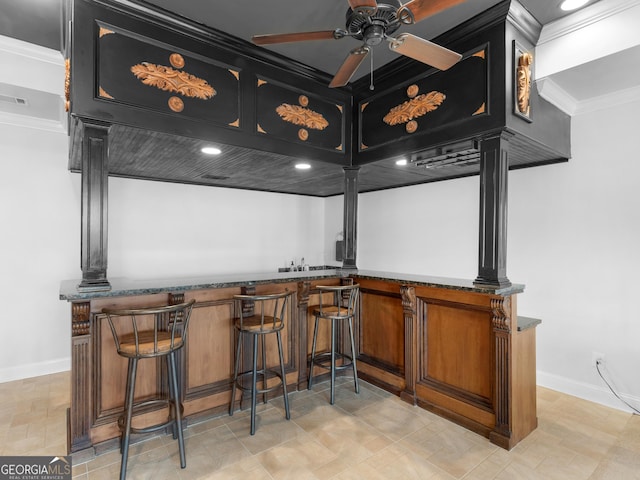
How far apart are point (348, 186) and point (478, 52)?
1677 millimetres

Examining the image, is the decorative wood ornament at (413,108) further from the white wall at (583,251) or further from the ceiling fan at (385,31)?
the white wall at (583,251)

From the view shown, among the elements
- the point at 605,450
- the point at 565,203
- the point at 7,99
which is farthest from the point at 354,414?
the point at 7,99

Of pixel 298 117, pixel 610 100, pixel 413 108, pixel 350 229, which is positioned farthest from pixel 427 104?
pixel 610 100

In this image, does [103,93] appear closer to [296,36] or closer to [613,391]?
[296,36]

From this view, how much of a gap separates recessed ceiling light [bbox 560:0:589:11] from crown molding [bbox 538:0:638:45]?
80 millimetres

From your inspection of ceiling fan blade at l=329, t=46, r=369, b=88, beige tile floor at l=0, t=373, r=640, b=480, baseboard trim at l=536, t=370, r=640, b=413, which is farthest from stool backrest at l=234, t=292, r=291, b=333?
baseboard trim at l=536, t=370, r=640, b=413

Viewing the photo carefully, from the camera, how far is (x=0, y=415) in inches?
110

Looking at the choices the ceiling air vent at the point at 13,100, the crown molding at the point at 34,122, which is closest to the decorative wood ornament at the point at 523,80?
the crown molding at the point at 34,122

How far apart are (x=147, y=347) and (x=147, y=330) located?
408 millimetres

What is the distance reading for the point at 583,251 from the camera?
10.6 feet

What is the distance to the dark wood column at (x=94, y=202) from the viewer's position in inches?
87.7

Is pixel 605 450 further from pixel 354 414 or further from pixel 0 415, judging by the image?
pixel 0 415

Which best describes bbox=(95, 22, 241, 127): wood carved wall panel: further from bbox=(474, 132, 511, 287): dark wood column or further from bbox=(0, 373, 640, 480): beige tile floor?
bbox=(0, 373, 640, 480): beige tile floor

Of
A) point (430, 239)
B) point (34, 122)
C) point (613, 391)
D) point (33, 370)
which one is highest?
point (34, 122)
